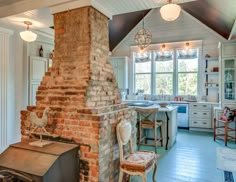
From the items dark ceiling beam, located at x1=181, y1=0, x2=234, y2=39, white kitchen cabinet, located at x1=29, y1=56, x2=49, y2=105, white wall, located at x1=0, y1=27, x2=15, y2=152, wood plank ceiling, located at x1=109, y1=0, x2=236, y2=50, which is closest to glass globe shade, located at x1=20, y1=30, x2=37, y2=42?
white wall, located at x1=0, y1=27, x2=15, y2=152

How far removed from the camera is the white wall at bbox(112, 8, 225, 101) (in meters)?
6.79

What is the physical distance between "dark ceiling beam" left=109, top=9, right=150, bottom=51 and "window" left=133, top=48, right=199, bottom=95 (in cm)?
99

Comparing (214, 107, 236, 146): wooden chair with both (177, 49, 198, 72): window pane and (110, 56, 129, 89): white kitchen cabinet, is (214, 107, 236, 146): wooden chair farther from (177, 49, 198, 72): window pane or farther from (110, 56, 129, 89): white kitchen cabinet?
(110, 56, 129, 89): white kitchen cabinet

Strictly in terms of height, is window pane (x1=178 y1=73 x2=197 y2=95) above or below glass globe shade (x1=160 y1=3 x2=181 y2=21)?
below

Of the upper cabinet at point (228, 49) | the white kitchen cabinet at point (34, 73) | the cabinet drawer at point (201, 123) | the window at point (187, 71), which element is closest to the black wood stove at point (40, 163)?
the white kitchen cabinet at point (34, 73)

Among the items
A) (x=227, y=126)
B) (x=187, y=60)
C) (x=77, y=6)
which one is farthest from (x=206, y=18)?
(x=77, y=6)

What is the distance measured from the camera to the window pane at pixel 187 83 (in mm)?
7098

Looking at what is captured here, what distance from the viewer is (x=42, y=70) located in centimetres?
515

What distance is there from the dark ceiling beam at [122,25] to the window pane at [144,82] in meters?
1.76

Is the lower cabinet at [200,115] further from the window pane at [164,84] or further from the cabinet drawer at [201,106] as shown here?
the window pane at [164,84]

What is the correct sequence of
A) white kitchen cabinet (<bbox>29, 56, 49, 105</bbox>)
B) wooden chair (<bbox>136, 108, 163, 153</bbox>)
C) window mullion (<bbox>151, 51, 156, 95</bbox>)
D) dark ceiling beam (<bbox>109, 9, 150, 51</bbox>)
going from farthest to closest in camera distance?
window mullion (<bbox>151, 51, 156, 95</bbox>) → dark ceiling beam (<bbox>109, 9, 150, 51</bbox>) → white kitchen cabinet (<bbox>29, 56, 49, 105</bbox>) → wooden chair (<bbox>136, 108, 163, 153</bbox>)

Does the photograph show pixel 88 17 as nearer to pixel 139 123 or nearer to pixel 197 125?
pixel 139 123

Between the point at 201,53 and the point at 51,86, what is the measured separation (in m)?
5.80

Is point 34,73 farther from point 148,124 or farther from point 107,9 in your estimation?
point 148,124
